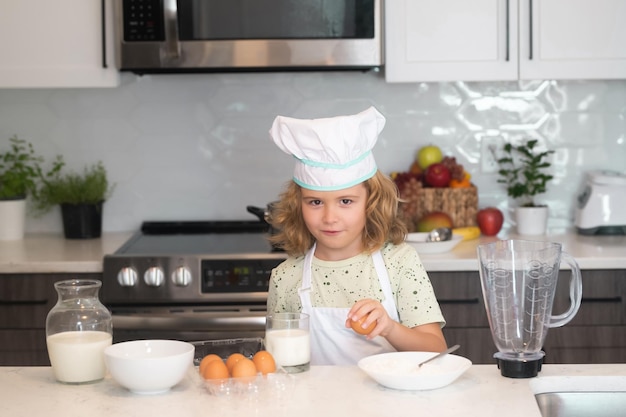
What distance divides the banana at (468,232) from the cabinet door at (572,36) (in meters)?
0.62

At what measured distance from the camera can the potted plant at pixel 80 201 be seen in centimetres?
357

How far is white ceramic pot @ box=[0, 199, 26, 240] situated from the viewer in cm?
353

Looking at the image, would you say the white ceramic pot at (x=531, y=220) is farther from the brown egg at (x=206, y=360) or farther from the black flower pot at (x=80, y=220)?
the brown egg at (x=206, y=360)

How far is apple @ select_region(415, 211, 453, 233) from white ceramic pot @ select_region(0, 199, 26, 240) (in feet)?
5.02

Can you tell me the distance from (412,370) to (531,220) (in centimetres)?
195

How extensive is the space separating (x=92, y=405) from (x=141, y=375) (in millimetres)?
96

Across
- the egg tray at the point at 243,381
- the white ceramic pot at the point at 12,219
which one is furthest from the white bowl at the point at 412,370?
the white ceramic pot at the point at 12,219

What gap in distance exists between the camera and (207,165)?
12.2 ft

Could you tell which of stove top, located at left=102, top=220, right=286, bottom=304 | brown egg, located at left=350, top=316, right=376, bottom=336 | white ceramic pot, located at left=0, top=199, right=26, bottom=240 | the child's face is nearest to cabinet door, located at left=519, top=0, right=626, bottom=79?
stove top, located at left=102, top=220, right=286, bottom=304

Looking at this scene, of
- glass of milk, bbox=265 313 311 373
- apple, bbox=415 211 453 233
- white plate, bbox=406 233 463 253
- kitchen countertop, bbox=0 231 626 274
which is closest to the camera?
glass of milk, bbox=265 313 311 373

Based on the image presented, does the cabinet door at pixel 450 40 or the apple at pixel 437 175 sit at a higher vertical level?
the cabinet door at pixel 450 40

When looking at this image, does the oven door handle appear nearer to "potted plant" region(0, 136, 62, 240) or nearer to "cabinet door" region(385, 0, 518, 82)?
"potted plant" region(0, 136, 62, 240)

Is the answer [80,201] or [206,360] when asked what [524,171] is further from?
[206,360]

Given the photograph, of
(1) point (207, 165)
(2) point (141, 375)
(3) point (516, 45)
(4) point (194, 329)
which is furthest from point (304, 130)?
(1) point (207, 165)
